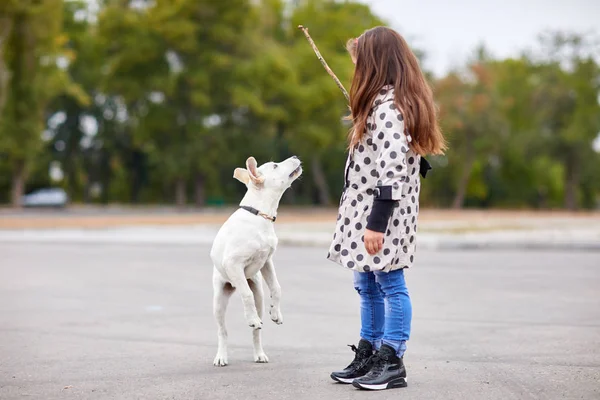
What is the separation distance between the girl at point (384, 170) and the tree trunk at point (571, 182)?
46.9m

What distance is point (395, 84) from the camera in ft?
15.6

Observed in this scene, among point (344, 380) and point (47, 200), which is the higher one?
point (344, 380)

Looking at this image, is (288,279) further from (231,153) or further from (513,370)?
(231,153)

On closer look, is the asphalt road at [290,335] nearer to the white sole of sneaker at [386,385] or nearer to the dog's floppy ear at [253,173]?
the white sole of sneaker at [386,385]

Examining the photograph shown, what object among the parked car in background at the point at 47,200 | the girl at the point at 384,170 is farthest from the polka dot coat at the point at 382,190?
the parked car in background at the point at 47,200

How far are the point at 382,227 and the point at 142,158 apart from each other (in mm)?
51607

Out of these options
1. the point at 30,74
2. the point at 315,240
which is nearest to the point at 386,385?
the point at 315,240

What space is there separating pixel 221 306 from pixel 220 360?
0.37 meters

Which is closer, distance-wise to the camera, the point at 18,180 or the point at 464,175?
the point at 18,180

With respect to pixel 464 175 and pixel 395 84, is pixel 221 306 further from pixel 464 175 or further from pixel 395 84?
pixel 464 175

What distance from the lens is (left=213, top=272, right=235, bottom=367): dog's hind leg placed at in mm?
5355

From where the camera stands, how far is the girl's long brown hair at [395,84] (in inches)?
187

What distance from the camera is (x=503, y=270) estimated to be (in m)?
12.3

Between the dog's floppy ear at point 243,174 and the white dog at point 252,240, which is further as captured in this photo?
the dog's floppy ear at point 243,174
